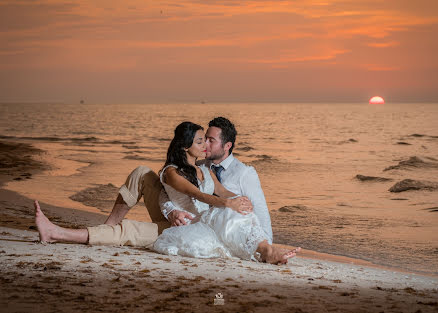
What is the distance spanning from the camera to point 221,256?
5.66 meters

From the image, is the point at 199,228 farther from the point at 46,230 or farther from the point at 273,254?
the point at 46,230

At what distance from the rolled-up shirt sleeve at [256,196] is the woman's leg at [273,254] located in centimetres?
39

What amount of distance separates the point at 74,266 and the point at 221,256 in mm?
1491

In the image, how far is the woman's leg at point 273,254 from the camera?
5453mm

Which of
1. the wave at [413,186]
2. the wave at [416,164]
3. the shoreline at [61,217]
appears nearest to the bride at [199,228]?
the shoreline at [61,217]

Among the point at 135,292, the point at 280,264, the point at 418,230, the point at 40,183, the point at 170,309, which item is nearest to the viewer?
the point at 170,309

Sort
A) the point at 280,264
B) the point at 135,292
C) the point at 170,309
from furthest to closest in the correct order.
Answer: the point at 280,264 → the point at 135,292 → the point at 170,309

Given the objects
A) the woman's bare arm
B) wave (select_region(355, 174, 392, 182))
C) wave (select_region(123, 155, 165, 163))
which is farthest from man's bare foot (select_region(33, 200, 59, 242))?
wave (select_region(123, 155, 165, 163))

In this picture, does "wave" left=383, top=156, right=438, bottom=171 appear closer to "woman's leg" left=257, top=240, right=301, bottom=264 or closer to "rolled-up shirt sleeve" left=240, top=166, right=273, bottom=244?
"rolled-up shirt sleeve" left=240, top=166, right=273, bottom=244

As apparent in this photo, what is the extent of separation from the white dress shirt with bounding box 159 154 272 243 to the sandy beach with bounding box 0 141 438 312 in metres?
0.52

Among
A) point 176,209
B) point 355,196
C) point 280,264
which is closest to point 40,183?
point 355,196

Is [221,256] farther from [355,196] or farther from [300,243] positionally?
[355,196]

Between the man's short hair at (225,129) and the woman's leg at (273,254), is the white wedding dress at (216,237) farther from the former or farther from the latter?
the man's short hair at (225,129)

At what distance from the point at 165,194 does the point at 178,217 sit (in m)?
0.37
